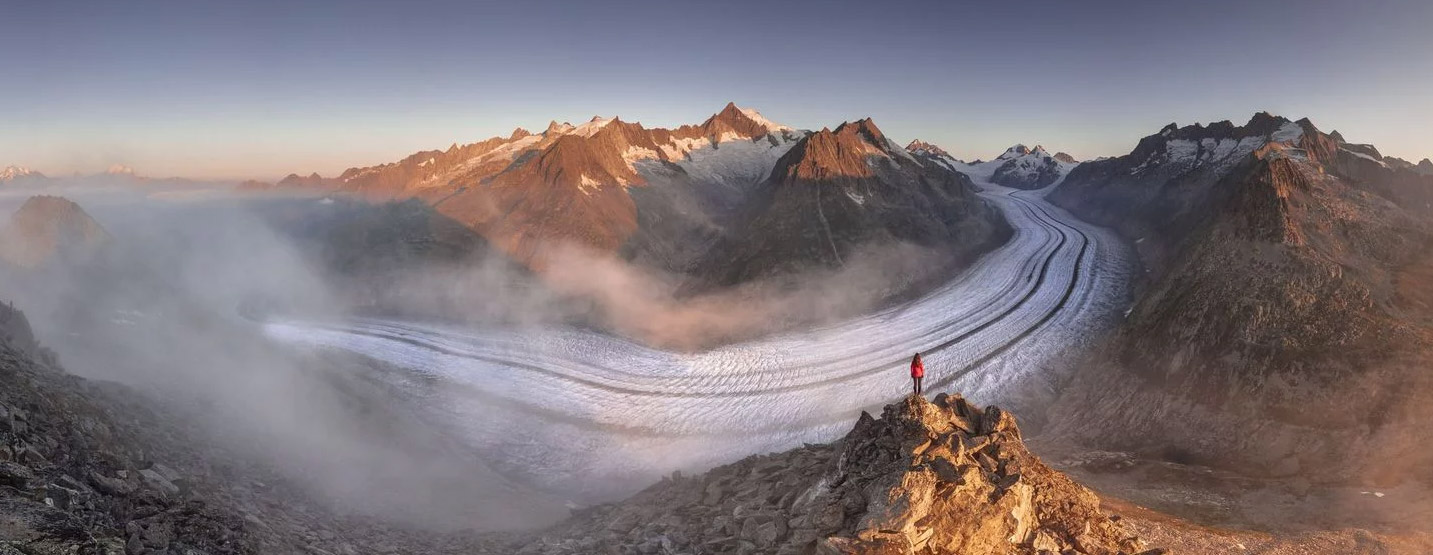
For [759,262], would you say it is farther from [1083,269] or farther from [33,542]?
[33,542]

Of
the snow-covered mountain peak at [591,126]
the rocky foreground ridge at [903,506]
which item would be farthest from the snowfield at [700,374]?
the snow-covered mountain peak at [591,126]

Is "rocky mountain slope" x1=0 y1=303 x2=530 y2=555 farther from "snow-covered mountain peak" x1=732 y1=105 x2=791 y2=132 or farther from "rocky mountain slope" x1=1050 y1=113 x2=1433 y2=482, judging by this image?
"snow-covered mountain peak" x1=732 y1=105 x2=791 y2=132

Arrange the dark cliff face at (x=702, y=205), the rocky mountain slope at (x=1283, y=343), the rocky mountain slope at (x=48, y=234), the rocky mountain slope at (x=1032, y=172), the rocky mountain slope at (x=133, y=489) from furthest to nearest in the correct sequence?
the rocky mountain slope at (x=1032, y=172)
the dark cliff face at (x=702, y=205)
the rocky mountain slope at (x=48, y=234)
the rocky mountain slope at (x=1283, y=343)
the rocky mountain slope at (x=133, y=489)

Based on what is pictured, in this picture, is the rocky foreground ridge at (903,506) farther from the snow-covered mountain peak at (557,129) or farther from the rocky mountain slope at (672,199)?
the snow-covered mountain peak at (557,129)

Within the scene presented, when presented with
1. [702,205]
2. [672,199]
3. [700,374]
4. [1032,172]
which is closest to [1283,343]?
[700,374]

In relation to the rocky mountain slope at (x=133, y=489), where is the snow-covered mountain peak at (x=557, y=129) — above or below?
above

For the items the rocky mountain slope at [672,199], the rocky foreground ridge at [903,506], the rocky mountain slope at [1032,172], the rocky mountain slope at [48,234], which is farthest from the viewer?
the rocky mountain slope at [1032,172]

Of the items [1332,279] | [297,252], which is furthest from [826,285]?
[297,252]

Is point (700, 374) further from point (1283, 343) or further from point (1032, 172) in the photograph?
point (1032, 172)
